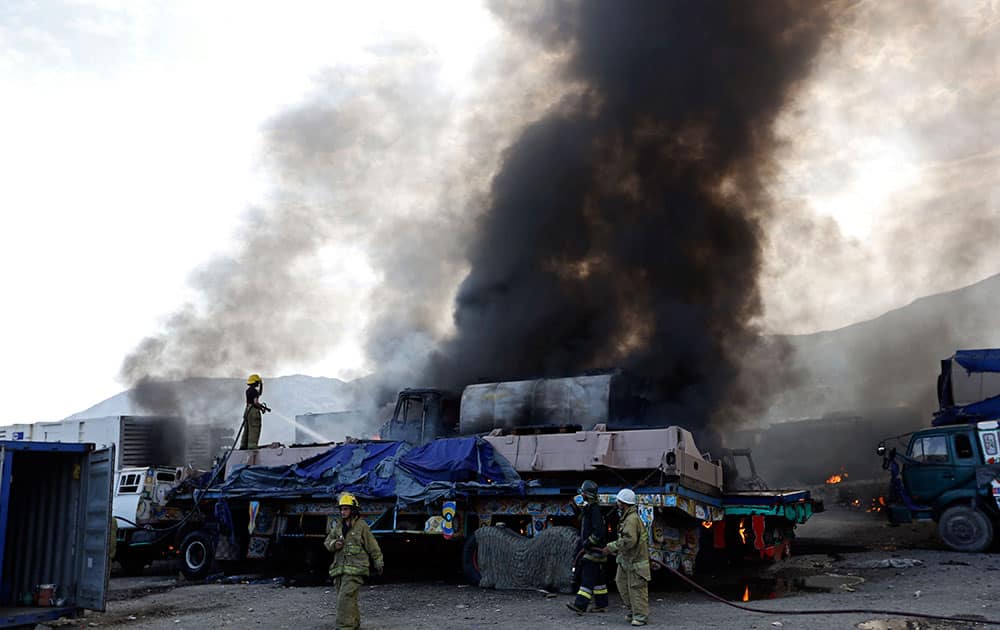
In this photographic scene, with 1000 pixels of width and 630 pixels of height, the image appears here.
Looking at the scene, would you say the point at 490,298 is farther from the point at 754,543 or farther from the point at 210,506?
the point at 754,543

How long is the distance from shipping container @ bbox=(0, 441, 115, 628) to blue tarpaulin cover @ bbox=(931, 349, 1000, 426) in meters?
16.1

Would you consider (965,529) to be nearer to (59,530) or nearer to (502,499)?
(502,499)

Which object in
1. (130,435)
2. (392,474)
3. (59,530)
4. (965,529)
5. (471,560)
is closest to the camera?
(59,530)

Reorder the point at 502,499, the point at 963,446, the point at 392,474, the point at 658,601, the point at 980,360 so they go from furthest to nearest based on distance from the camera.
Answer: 1. the point at 980,360
2. the point at 963,446
3. the point at 392,474
4. the point at 502,499
5. the point at 658,601

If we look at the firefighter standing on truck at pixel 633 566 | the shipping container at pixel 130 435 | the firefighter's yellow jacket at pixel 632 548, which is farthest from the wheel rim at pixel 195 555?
the firefighter's yellow jacket at pixel 632 548

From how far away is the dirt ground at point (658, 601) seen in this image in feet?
27.6

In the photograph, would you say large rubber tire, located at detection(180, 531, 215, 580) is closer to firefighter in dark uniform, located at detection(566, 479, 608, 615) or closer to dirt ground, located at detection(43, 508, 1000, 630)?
dirt ground, located at detection(43, 508, 1000, 630)

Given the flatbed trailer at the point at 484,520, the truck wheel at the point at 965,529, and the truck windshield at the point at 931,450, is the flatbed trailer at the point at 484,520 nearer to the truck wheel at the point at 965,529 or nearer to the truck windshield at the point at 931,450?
the truck wheel at the point at 965,529

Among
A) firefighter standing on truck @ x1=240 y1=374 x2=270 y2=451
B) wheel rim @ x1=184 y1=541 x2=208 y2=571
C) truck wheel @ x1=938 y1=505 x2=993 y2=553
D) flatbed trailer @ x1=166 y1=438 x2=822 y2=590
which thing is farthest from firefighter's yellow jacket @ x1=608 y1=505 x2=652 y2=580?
firefighter standing on truck @ x1=240 y1=374 x2=270 y2=451

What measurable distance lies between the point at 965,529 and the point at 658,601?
23.6 feet

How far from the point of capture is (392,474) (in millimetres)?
12633

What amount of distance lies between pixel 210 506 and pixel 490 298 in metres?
10.2

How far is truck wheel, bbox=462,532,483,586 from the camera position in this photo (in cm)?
1170

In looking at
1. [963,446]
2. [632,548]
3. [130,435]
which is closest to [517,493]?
[632,548]
